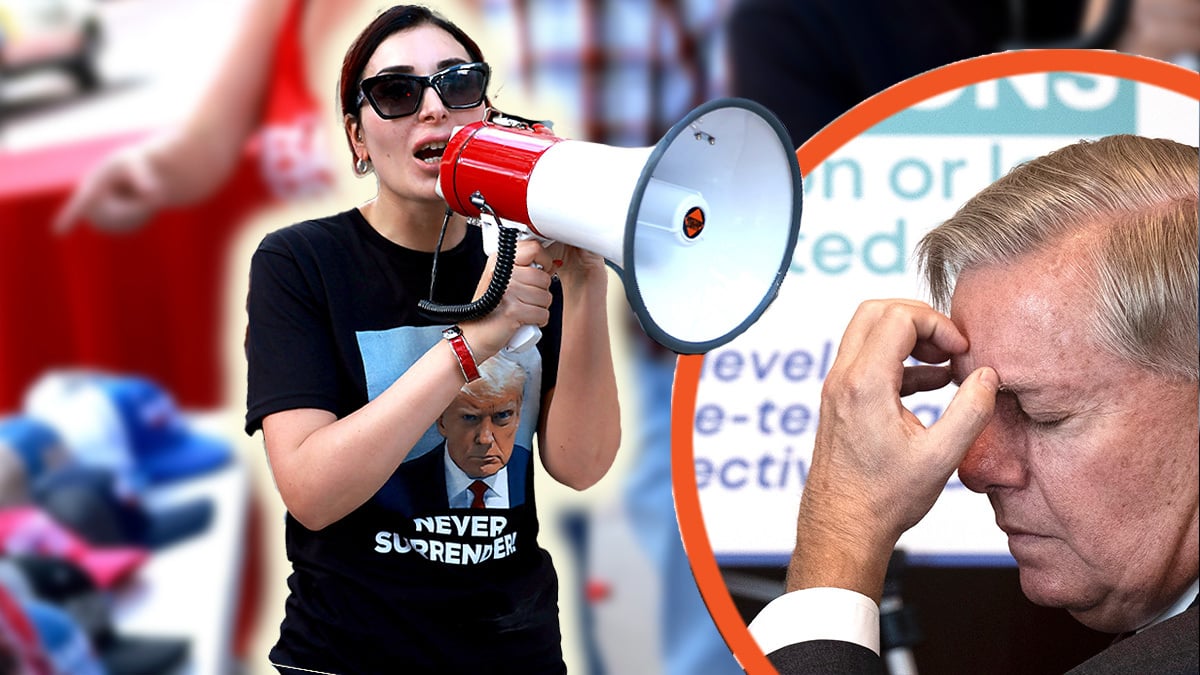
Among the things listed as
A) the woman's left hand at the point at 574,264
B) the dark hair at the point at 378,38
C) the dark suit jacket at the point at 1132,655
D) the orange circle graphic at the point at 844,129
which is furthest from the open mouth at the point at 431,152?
the dark suit jacket at the point at 1132,655

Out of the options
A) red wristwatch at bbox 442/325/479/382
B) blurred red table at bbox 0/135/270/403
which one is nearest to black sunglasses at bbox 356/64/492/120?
red wristwatch at bbox 442/325/479/382

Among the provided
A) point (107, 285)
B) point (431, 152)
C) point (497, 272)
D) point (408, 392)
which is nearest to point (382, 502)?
point (408, 392)

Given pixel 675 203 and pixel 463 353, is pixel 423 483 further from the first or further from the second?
pixel 675 203

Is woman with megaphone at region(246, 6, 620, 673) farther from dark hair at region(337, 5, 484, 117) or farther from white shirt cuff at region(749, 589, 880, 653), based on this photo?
white shirt cuff at region(749, 589, 880, 653)

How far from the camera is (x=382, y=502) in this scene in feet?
5.73

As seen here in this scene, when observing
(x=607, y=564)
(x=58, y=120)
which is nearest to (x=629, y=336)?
(x=607, y=564)

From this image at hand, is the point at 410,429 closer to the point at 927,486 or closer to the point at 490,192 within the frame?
the point at 490,192

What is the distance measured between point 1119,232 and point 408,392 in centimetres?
96

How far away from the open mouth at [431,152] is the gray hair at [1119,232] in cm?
75

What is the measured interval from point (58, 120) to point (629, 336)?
3.59 feet

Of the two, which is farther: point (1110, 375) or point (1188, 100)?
point (1188, 100)

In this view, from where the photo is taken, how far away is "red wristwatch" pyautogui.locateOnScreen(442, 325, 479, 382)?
1.59 m

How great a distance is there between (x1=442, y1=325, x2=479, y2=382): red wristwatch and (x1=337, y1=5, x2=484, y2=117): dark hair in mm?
365

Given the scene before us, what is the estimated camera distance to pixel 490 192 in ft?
5.15
